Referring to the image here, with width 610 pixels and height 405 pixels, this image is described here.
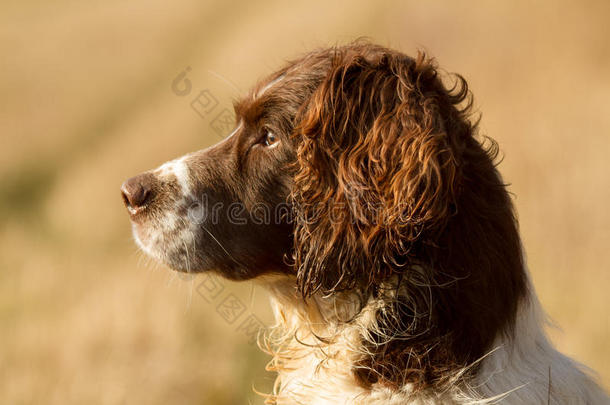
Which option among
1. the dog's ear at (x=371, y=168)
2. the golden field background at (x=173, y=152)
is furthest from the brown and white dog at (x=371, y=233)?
the golden field background at (x=173, y=152)

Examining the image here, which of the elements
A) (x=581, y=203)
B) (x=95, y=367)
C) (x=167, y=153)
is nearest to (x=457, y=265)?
(x=95, y=367)

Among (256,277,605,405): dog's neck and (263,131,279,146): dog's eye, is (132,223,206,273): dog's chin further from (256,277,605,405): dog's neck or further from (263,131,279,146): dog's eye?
(263,131,279,146): dog's eye

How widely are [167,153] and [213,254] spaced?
10227mm

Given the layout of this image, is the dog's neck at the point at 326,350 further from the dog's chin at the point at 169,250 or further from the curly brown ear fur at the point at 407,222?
the dog's chin at the point at 169,250

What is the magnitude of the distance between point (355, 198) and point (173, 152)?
10.6 m

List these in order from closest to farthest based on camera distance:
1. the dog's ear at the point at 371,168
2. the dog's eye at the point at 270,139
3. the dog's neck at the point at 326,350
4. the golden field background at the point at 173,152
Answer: the dog's ear at the point at 371,168
the dog's neck at the point at 326,350
the dog's eye at the point at 270,139
the golden field background at the point at 173,152

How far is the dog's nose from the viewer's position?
10.6 feet

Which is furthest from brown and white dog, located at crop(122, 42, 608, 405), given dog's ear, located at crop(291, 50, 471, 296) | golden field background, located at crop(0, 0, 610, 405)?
golden field background, located at crop(0, 0, 610, 405)

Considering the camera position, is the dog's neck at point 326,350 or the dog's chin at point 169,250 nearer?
the dog's neck at point 326,350

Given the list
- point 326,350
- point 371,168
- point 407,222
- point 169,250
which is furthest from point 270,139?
point 326,350

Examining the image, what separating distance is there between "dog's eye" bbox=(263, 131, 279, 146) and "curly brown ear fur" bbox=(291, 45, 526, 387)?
19 cm

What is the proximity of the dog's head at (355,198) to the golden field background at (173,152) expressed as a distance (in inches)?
19.4

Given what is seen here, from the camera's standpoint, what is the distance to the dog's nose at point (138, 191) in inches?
127

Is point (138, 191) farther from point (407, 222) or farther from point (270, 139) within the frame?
point (407, 222)
